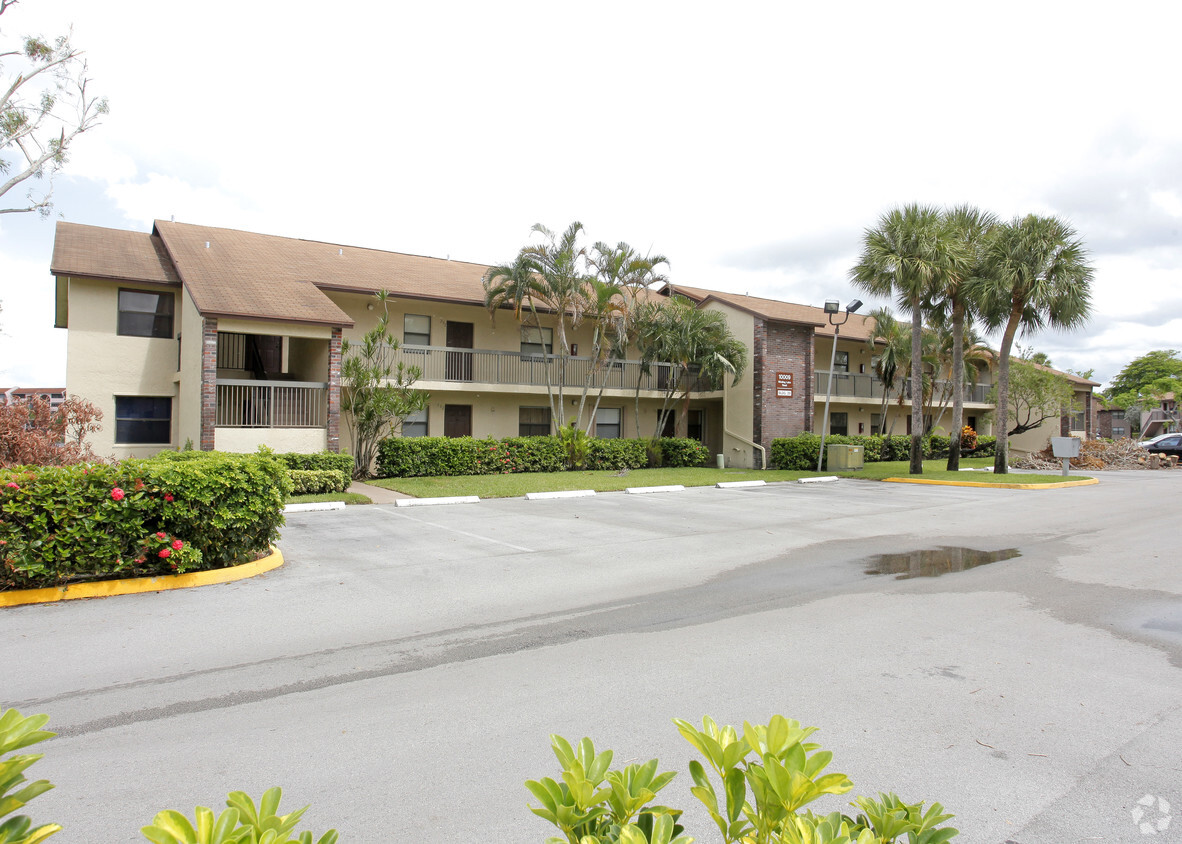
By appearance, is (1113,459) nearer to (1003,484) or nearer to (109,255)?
(1003,484)

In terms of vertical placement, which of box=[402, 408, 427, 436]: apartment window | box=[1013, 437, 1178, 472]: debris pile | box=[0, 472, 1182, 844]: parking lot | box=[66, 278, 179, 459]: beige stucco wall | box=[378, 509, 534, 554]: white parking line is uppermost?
box=[66, 278, 179, 459]: beige stucco wall

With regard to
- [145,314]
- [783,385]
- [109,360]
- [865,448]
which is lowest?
[865,448]

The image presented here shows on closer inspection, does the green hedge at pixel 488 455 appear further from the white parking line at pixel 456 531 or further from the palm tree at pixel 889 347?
the palm tree at pixel 889 347

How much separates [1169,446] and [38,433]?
45.2 metres

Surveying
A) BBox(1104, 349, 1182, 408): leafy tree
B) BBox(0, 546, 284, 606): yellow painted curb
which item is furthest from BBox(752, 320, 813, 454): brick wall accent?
BBox(1104, 349, 1182, 408): leafy tree

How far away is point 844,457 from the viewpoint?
2648 centimetres

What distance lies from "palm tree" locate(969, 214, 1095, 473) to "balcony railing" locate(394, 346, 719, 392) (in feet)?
33.6

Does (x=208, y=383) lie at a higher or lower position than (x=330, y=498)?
higher

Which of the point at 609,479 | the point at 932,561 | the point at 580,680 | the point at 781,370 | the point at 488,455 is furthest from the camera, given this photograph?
the point at 781,370

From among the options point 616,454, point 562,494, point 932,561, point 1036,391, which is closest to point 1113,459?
point 1036,391

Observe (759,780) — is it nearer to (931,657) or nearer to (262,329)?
(931,657)

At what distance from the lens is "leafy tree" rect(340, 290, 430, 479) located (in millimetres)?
19828

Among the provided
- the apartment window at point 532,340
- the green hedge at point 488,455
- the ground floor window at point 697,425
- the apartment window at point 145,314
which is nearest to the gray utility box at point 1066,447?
the ground floor window at point 697,425

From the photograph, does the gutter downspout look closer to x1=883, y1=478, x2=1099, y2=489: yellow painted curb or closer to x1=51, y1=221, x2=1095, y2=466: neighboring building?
x1=51, y1=221, x2=1095, y2=466: neighboring building
